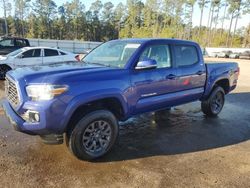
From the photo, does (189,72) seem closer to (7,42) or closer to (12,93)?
(12,93)

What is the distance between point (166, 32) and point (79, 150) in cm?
7128

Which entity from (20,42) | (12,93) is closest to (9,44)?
(20,42)

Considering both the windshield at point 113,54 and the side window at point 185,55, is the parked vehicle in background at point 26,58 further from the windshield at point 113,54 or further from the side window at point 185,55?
the side window at point 185,55

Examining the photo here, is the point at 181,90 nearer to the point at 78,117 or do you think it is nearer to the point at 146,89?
the point at 146,89

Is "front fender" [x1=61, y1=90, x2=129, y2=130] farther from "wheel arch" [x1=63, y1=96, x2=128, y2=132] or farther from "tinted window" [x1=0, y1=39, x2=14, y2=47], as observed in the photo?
"tinted window" [x1=0, y1=39, x2=14, y2=47]

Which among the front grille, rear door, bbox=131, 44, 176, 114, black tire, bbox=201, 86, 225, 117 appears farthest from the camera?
black tire, bbox=201, 86, 225, 117

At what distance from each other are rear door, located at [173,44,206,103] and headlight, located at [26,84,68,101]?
8.77 feet

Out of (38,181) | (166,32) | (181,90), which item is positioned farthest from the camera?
(166,32)

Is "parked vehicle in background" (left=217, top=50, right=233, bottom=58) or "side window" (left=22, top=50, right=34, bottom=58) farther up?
"side window" (left=22, top=50, right=34, bottom=58)

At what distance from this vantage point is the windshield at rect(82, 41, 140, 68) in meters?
5.10

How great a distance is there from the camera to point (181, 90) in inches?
235

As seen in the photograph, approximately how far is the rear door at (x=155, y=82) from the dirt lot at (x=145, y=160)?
2.45ft

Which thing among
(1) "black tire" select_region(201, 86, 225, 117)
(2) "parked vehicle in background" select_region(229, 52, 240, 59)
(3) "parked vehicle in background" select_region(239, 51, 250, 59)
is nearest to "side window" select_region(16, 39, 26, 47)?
(1) "black tire" select_region(201, 86, 225, 117)

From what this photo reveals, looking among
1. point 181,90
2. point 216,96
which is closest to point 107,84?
point 181,90
